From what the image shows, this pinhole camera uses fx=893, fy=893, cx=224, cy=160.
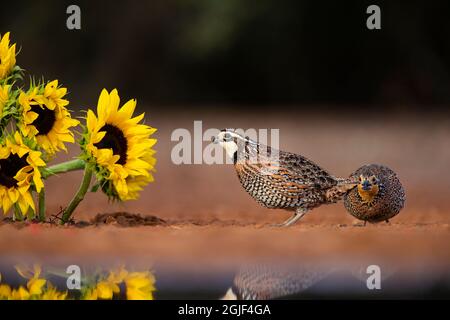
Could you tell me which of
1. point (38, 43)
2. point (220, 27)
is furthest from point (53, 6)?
point (220, 27)

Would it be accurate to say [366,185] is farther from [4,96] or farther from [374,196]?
[4,96]

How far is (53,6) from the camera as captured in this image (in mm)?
21672

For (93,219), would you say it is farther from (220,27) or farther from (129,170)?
(220,27)

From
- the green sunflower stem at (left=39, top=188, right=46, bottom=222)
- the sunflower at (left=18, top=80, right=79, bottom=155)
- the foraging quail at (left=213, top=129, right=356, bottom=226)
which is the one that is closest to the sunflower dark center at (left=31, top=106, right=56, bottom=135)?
the sunflower at (left=18, top=80, right=79, bottom=155)

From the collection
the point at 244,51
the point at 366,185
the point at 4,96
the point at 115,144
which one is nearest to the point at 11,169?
the point at 4,96

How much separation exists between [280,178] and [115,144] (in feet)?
4.72

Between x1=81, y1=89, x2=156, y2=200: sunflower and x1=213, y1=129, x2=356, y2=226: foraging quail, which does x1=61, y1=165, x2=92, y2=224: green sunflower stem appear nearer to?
x1=81, y1=89, x2=156, y2=200: sunflower

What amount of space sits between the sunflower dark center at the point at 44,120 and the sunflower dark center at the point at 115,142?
427mm

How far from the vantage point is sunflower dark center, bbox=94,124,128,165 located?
7574mm

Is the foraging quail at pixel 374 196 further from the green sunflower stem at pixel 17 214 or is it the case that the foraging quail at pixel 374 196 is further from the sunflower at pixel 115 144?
the green sunflower stem at pixel 17 214

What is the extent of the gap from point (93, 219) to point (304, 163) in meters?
2.11

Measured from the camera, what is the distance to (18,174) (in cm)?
732

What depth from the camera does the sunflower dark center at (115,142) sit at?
7.57 meters

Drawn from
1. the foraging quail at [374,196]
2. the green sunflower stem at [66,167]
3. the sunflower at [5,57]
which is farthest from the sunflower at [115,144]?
the foraging quail at [374,196]
